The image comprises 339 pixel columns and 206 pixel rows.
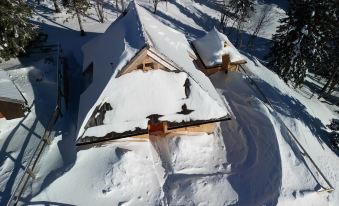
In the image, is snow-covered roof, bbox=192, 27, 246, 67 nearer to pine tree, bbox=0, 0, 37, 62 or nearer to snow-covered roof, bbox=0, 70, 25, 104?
snow-covered roof, bbox=0, 70, 25, 104

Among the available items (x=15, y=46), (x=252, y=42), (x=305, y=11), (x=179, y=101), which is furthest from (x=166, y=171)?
(x=252, y=42)

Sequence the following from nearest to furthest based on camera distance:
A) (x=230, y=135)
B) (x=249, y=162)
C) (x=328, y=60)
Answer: (x=249, y=162) < (x=230, y=135) < (x=328, y=60)

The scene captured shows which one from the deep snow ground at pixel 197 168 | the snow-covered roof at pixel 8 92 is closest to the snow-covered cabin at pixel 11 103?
the snow-covered roof at pixel 8 92

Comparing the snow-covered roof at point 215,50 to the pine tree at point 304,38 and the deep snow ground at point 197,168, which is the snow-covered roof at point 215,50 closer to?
the deep snow ground at point 197,168

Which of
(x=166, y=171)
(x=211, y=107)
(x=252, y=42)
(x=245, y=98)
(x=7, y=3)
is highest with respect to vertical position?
(x=7, y=3)

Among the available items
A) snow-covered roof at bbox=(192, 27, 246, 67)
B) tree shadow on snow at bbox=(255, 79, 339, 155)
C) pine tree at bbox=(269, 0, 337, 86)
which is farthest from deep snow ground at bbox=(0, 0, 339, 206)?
pine tree at bbox=(269, 0, 337, 86)

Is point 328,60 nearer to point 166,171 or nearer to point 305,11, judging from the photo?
point 305,11

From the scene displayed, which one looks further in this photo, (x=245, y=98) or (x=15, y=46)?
(x=15, y=46)
